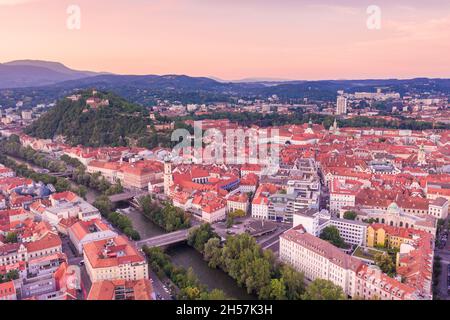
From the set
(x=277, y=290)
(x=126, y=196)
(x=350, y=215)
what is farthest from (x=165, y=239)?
(x=350, y=215)

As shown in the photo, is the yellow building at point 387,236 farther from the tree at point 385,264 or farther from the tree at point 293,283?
the tree at point 293,283

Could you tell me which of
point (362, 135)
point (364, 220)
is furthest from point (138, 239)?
point (362, 135)

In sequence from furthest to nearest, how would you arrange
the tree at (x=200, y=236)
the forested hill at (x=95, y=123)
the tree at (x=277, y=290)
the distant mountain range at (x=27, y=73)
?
the distant mountain range at (x=27, y=73) < the forested hill at (x=95, y=123) < the tree at (x=200, y=236) < the tree at (x=277, y=290)

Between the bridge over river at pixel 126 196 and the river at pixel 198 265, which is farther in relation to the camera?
the bridge over river at pixel 126 196

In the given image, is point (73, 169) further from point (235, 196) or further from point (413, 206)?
point (413, 206)

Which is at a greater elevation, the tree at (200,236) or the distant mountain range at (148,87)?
the distant mountain range at (148,87)

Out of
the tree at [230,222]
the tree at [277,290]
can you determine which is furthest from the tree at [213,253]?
the tree at [277,290]

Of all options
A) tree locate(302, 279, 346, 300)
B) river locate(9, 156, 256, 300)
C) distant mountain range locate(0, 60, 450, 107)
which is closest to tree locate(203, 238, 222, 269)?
river locate(9, 156, 256, 300)
